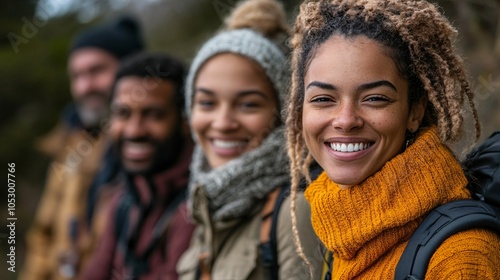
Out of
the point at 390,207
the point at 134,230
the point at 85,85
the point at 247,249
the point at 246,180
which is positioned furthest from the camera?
the point at 85,85

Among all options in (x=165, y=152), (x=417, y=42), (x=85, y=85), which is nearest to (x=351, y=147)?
(x=417, y=42)

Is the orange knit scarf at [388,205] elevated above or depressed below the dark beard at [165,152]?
below

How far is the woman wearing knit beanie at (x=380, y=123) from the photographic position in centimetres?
204

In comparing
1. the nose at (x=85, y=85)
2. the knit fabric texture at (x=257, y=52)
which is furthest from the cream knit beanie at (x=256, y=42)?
the nose at (x=85, y=85)

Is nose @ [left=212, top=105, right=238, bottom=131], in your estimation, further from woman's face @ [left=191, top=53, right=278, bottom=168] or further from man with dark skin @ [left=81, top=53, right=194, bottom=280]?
man with dark skin @ [left=81, top=53, right=194, bottom=280]

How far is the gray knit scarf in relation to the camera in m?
3.12

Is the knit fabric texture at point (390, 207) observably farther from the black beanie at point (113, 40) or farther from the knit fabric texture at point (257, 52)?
the black beanie at point (113, 40)

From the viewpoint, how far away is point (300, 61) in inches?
95.3

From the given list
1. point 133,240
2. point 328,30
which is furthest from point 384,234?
point 133,240

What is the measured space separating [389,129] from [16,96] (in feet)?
27.3

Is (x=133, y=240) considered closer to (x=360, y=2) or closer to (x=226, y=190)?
(x=226, y=190)

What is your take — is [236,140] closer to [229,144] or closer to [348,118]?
[229,144]

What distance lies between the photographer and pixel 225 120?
3.24 meters

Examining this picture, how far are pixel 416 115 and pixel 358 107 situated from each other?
0.23 m
